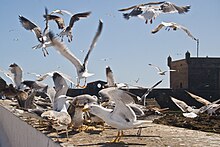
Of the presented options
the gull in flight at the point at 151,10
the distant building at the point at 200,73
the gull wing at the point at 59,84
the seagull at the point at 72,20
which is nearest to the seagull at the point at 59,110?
the gull wing at the point at 59,84

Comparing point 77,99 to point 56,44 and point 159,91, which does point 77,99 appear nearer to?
point 56,44

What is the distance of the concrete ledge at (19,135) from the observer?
5.91 m

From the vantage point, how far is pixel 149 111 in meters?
7.24

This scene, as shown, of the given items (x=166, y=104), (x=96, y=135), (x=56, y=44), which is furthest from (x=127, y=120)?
(x=166, y=104)

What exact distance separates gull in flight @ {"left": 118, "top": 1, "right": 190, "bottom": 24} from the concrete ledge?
2421 mm

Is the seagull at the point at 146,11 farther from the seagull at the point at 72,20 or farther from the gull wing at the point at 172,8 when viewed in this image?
the seagull at the point at 72,20

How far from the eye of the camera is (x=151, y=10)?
724cm

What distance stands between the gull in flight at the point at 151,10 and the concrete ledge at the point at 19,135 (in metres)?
2.42

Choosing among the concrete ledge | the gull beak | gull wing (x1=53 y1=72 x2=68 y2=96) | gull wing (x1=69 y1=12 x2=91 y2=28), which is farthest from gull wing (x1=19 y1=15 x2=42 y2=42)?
the gull beak

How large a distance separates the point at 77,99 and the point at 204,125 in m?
3.09

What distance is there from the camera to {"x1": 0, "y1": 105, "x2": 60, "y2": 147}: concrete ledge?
5911 millimetres

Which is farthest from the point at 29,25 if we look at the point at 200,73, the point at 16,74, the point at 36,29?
the point at 200,73

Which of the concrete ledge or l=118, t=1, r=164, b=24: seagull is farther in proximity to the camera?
l=118, t=1, r=164, b=24: seagull

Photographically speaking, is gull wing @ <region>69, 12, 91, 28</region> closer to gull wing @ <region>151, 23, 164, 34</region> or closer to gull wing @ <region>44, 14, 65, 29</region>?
gull wing @ <region>44, 14, 65, 29</region>
